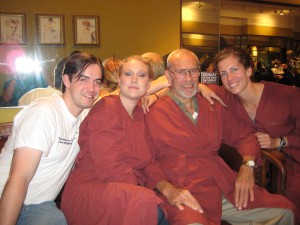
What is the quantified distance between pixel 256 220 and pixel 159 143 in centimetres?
73

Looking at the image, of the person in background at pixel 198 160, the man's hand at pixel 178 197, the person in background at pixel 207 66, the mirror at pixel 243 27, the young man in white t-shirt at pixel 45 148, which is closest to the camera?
the young man in white t-shirt at pixel 45 148

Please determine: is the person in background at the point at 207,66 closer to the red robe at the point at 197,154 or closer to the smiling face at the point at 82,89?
the red robe at the point at 197,154

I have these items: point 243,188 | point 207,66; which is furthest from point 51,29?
point 243,188

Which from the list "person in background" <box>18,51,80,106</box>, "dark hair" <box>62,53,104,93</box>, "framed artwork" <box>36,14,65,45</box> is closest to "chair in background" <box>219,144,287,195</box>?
"dark hair" <box>62,53,104,93</box>

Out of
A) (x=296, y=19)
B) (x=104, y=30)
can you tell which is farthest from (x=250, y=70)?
(x=296, y=19)

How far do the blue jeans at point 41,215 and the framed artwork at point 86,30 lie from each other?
2978 millimetres

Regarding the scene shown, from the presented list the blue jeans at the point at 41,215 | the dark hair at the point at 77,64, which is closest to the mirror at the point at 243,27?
the dark hair at the point at 77,64

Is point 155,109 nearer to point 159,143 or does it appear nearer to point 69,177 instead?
point 159,143

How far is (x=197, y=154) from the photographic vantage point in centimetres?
181

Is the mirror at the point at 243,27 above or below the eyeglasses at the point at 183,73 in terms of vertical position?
above

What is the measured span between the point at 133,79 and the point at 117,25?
2.87 meters

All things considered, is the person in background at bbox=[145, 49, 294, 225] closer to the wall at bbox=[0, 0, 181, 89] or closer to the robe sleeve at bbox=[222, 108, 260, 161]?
the robe sleeve at bbox=[222, 108, 260, 161]

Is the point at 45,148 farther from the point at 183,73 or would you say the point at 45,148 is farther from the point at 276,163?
the point at 276,163

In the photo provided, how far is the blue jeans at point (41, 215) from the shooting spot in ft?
4.57
